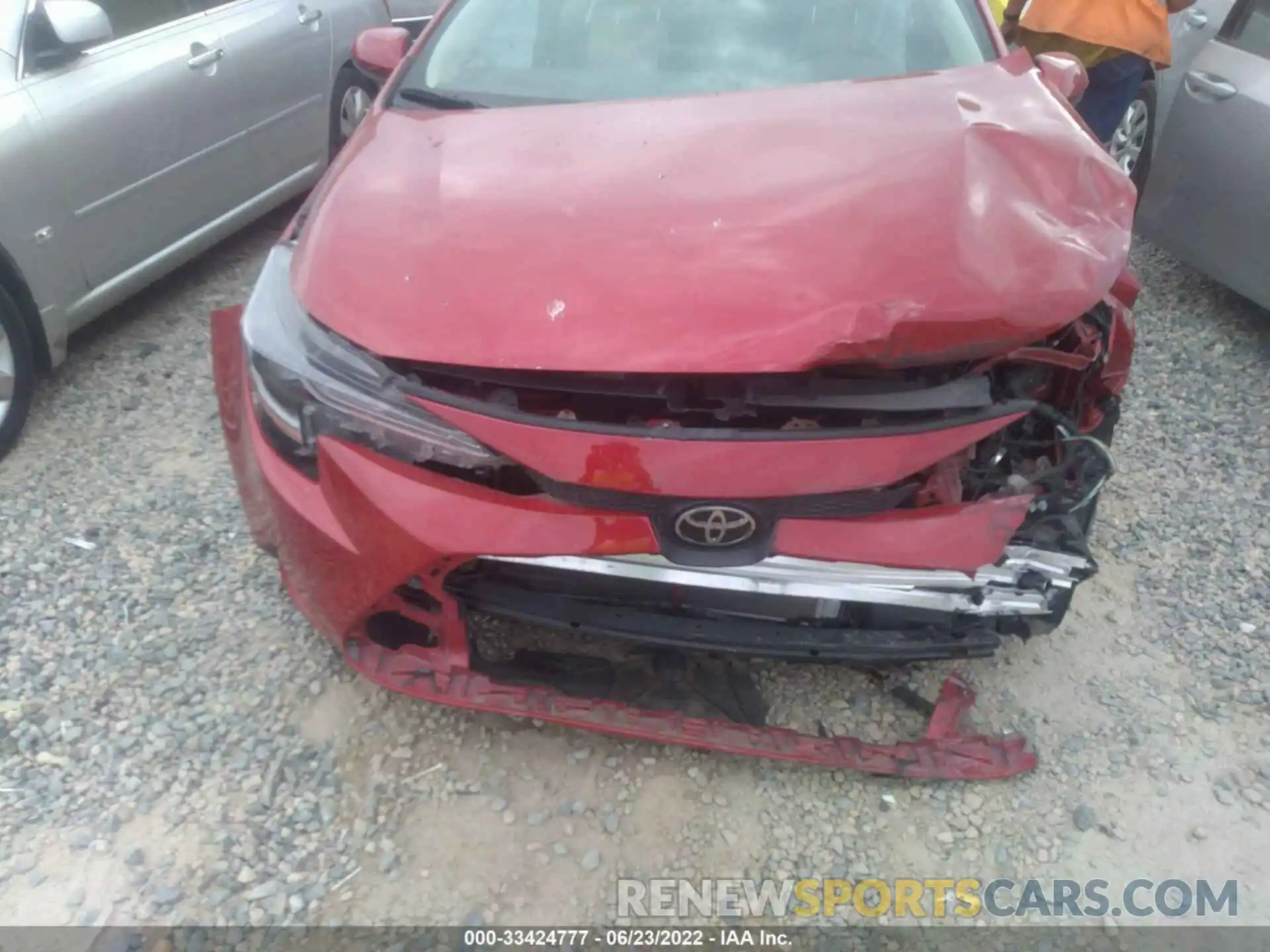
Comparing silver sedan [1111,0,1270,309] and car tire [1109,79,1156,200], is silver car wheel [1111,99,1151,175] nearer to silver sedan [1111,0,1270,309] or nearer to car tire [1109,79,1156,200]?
car tire [1109,79,1156,200]

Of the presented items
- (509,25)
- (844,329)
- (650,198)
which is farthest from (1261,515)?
(509,25)

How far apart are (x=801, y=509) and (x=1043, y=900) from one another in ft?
3.17

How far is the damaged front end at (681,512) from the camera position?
1.65m

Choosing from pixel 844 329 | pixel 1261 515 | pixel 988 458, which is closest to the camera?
pixel 844 329

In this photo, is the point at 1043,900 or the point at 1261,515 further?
the point at 1261,515

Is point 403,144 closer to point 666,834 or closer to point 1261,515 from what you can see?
point 666,834

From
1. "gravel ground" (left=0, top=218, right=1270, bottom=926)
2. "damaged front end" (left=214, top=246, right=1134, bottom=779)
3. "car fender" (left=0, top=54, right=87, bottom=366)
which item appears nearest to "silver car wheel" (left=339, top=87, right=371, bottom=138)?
"car fender" (left=0, top=54, right=87, bottom=366)

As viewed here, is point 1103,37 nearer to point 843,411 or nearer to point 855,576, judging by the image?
point 843,411

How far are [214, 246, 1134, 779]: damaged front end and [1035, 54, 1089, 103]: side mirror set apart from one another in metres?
0.80

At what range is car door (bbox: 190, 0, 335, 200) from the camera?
3.78 m

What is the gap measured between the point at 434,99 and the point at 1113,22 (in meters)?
2.63

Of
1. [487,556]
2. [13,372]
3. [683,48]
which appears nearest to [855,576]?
[487,556]

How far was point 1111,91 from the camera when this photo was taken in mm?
3881

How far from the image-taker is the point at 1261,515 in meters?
2.98
